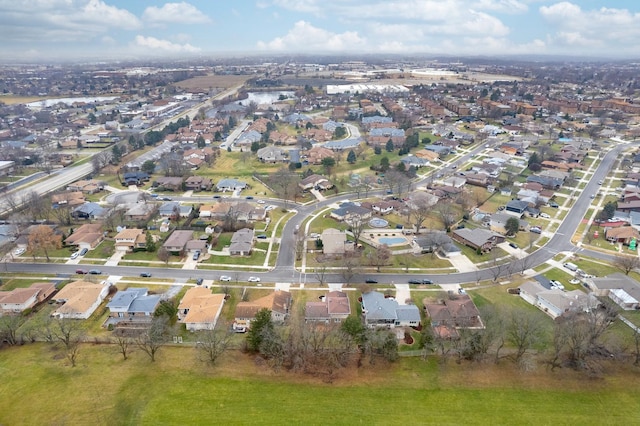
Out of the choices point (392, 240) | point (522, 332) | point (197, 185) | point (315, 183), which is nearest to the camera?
point (522, 332)

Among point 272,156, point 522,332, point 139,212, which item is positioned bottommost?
point 522,332

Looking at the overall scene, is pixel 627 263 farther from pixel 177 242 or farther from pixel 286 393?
pixel 177 242

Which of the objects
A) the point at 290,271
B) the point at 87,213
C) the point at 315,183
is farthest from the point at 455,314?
the point at 87,213

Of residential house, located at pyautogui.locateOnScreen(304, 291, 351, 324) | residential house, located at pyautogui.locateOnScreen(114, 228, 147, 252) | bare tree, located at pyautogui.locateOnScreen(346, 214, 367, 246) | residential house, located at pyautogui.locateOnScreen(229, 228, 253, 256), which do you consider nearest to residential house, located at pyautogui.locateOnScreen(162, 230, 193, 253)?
residential house, located at pyautogui.locateOnScreen(114, 228, 147, 252)

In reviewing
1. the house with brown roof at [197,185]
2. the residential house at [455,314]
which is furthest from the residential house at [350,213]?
the house with brown roof at [197,185]

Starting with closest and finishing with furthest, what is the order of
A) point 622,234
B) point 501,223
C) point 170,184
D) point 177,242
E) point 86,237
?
point 177,242
point 86,237
point 622,234
point 501,223
point 170,184

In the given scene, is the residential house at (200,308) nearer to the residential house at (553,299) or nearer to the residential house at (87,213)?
the residential house at (87,213)

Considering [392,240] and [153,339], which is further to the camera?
[392,240]

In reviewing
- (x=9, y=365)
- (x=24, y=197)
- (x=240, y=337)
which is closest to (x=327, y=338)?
(x=240, y=337)
